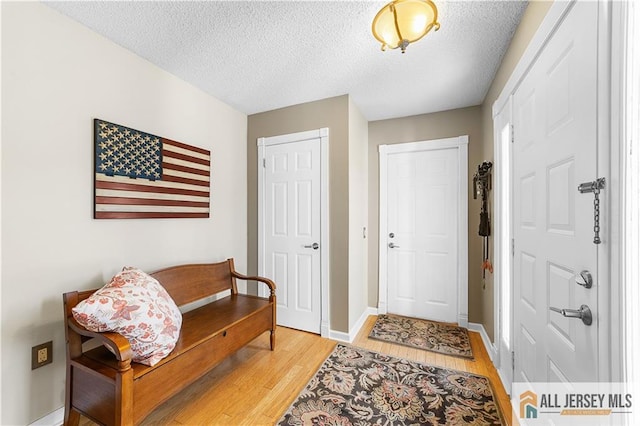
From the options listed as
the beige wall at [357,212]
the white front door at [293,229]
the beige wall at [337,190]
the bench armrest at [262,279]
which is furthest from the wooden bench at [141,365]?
the beige wall at [357,212]

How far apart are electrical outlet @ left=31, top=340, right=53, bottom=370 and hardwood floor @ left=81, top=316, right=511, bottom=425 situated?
1.50 feet

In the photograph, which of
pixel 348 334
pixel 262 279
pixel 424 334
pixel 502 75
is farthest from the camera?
pixel 424 334

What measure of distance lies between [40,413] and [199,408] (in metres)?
0.87

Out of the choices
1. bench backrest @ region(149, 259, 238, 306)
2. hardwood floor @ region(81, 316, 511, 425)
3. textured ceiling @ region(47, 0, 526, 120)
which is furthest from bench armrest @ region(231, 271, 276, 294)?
textured ceiling @ region(47, 0, 526, 120)

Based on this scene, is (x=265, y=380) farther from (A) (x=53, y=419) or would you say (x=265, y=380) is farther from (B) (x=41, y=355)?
(B) (x=41, y=355)

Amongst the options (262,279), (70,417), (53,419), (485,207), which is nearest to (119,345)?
(70,417)

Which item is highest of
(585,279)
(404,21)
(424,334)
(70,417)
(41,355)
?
(404,21)

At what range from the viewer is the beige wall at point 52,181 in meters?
1.41

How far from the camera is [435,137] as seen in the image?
9.94ft

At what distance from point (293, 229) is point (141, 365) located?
175 cm

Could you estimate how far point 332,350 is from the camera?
240 cm

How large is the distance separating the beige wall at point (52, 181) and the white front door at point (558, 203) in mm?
2597

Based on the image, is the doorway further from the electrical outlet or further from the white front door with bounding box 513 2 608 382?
the electrical outlet

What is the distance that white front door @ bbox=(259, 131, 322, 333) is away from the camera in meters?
2.77
